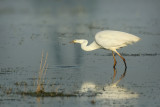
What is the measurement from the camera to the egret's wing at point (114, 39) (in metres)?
12.7

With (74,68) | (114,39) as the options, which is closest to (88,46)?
(114,39)

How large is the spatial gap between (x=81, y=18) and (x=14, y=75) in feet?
61.9

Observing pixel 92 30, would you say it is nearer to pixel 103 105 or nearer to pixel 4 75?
pixel 4 75

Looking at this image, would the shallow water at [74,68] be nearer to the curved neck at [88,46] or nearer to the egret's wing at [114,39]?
the curved neck at [88,46]

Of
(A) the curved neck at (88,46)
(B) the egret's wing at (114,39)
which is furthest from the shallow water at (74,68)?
(B) the egret's wing at (114,39)

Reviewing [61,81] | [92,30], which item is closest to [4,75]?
[61,81]

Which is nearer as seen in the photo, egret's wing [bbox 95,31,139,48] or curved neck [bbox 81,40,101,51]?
egret's wing [bbox 95,31,139,48]

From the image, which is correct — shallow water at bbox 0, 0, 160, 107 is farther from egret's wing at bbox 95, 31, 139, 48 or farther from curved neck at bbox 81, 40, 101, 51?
egret's wing at bbox 95, 31, 139, 48

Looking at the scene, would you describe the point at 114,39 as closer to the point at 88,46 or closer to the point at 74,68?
the point at 88,46

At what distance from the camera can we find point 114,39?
12.8m

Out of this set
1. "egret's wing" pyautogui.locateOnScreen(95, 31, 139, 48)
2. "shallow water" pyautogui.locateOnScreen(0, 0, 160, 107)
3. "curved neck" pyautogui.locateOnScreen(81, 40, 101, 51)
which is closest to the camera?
"shallow water" pyautogui.locateOnScreen(0, 0, 160, 107)

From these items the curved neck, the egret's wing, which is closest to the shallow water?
the curved neck

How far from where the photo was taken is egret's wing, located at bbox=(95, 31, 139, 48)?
12.7 m

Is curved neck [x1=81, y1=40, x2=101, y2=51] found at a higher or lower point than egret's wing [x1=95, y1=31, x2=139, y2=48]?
lower
